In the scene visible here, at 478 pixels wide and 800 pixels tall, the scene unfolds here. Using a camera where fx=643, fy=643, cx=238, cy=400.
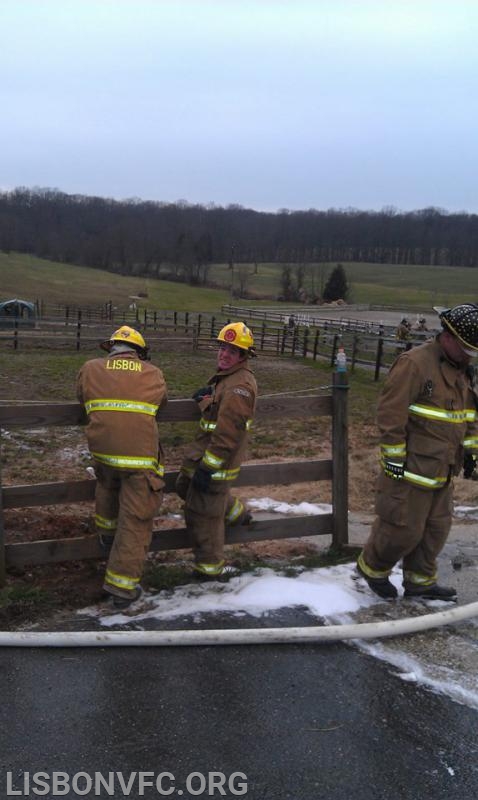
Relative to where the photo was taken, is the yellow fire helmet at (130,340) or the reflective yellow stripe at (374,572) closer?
the yellow fire helmet at (130,340)

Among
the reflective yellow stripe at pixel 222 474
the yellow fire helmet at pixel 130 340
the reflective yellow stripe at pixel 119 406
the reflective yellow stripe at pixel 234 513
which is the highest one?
the yellow fire helmet at pixel 130 340

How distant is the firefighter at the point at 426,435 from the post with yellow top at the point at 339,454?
30.3 inches

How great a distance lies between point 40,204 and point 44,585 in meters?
149

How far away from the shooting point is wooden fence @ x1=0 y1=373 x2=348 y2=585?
411 cm

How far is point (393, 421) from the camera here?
3814 millimetres

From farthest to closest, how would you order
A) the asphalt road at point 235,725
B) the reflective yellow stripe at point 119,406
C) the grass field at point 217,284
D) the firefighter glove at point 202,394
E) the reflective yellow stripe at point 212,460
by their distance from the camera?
the grass field at point 217,284 → the firefighter glove at point 202,394 → the reflective yellow stripe at point 212,460 → the reflective yellow stripe at point 119,406 → the asphalt road at point 235,725

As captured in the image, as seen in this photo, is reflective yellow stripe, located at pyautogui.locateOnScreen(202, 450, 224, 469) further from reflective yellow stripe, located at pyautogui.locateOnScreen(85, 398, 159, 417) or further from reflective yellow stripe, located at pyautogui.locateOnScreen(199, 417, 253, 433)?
reflective yellow stripe, located at pyautogui.locateOnScreen(85, 398, 159, 417)

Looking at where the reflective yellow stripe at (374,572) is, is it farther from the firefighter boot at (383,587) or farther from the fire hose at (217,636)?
the fire hose at (217,636)

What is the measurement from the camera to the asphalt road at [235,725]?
2537mm

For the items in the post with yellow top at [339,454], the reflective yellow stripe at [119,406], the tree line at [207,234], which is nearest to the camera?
the reflective yellow stripe at [119,406]

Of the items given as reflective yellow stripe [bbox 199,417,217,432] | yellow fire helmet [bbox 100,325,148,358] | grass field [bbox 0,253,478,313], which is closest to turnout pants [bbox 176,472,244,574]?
reflective yellow stripe [bbox 199,417,217,432]

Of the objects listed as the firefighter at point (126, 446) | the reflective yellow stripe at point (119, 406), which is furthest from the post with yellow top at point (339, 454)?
the reflective yellow stripe at point (119, 406)

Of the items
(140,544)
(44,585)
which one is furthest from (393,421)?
(44,585)

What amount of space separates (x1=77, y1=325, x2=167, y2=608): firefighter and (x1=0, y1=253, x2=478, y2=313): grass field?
58.2m
